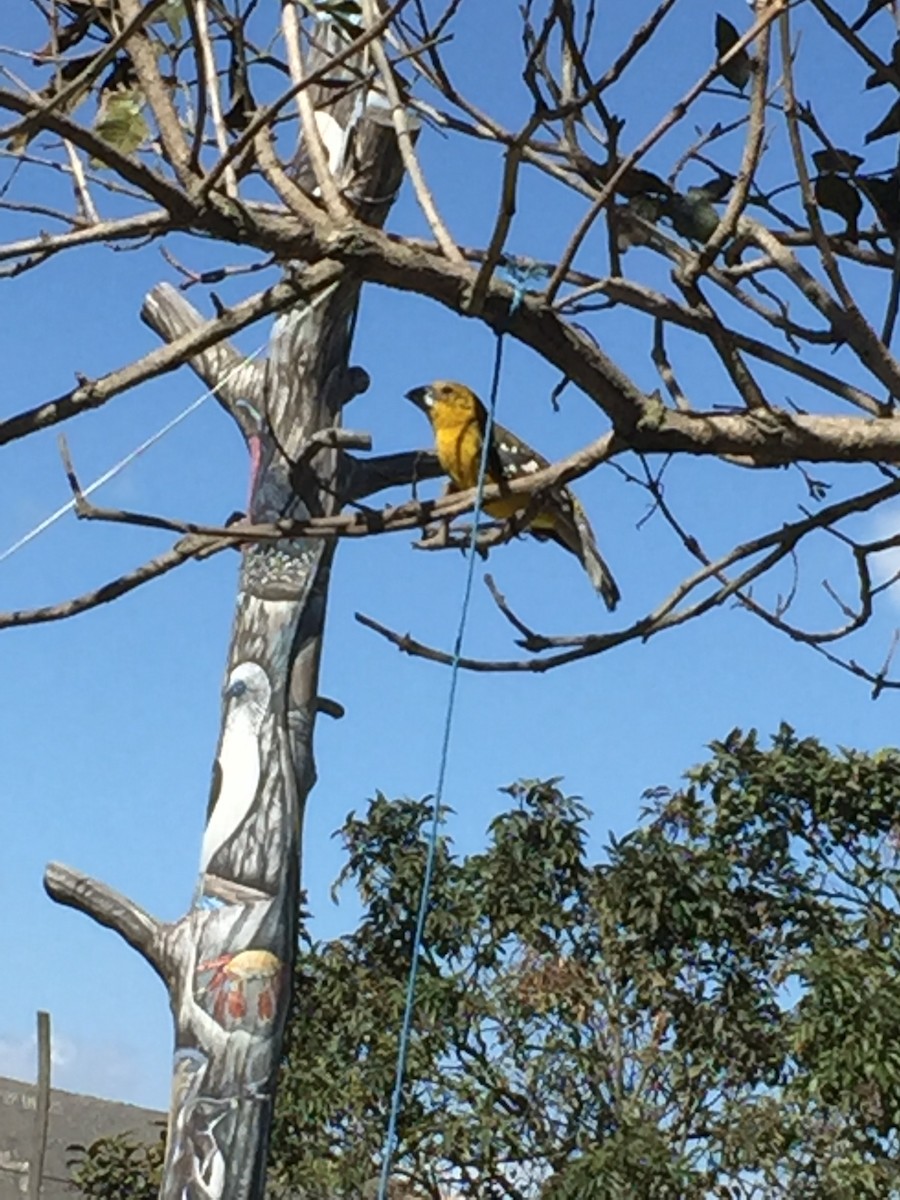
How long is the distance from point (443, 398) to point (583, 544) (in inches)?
21.7

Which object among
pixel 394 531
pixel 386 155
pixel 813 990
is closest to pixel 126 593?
pixel 394 531

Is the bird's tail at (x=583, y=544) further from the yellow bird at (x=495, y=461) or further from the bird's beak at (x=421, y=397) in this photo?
the bird's beak at (x=421, y=397)

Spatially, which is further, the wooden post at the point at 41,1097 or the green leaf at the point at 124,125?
the wooden post at the point at 41,1097

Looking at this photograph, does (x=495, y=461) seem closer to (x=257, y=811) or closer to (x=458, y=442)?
(x=458, y=442)

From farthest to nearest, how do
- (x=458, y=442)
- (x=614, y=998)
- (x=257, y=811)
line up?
1. (x=614, y=998)
2. (x=257, y=811)
3. (x=458, y=442)

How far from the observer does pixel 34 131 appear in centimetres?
140

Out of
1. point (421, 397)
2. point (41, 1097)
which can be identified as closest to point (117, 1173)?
point (41, 1097)

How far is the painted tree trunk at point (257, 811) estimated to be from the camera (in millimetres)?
3430

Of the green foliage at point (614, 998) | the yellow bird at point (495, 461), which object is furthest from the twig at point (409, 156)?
the green foliage at point (614, 998)

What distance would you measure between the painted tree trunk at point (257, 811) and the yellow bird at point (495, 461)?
27cm

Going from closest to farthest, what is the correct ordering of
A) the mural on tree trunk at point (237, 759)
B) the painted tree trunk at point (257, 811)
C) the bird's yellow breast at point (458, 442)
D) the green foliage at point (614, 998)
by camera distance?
the bird's yellow breast at point (458, 442), the painted tree trunk at point (257, 811), the mural on tree trunk at point (237, 759), the green foliage at point (614, 998)

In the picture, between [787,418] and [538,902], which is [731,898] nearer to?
[538,902]

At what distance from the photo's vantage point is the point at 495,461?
2.90 m

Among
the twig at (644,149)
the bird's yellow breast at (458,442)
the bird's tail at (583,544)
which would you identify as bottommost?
the twig at (644,149)
